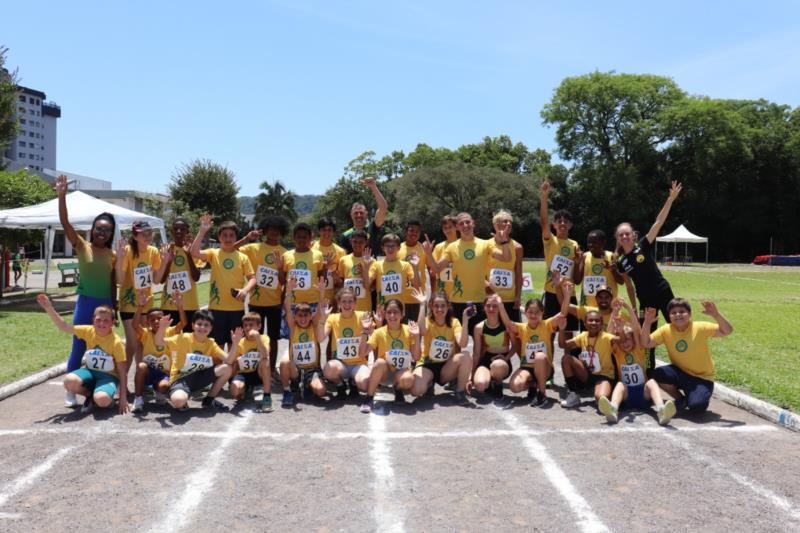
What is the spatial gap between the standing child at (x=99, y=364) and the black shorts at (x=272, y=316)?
156 centimetres

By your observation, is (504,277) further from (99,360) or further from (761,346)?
(761,346)

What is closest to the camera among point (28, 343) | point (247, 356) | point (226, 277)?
point (247, 356)

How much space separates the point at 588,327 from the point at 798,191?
57.2 m

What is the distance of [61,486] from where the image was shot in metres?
4.12

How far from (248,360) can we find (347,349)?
3.44 ft

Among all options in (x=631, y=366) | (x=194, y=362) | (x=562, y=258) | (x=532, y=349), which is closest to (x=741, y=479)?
(x=631, y=366)

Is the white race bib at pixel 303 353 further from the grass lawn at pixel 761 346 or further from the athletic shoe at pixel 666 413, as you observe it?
the grass lawn at pixel 761 346

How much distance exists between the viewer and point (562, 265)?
7285 mm

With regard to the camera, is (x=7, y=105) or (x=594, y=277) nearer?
(x=594, y=277)

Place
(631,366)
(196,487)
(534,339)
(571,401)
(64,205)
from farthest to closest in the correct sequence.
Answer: (534,339), (64,205), (571,401), (631,366), (196,487)

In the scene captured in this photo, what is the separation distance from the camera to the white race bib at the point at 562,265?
7270 millimetres

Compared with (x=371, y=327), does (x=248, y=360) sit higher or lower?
lower

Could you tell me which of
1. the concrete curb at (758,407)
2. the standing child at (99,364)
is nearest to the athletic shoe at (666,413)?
the concrete curb at (758,407)

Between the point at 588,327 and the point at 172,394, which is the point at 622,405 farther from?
the point at 172,394
